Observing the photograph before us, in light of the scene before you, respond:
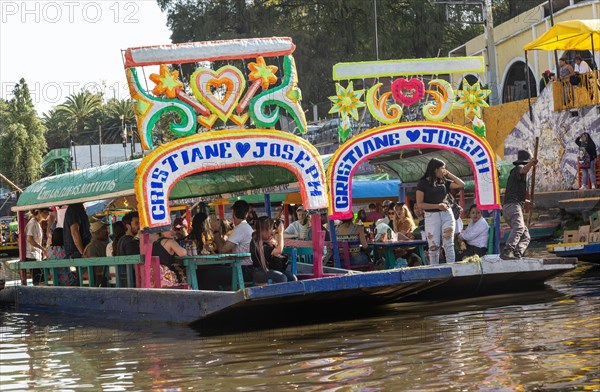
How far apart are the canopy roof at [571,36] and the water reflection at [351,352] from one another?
12550mm

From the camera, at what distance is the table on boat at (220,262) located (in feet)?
40.7

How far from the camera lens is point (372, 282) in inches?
471

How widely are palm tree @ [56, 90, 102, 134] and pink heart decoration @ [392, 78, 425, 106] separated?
2576 inches

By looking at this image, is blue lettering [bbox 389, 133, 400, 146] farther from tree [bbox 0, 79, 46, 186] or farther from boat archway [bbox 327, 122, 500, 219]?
tree [bbox 0, 79, 46, 186]

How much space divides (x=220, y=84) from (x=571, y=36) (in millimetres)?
16228

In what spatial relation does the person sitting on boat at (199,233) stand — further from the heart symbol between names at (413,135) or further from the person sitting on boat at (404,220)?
the person sitting on boat at (404,220)

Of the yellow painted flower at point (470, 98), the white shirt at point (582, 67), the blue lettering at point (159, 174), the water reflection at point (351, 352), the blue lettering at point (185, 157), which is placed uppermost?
the white shirt at point (582, 67)

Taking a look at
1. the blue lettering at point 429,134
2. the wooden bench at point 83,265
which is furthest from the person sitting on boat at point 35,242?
the blue lettering at point 429,134

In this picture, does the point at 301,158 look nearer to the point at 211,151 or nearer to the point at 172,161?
the point at 211,151

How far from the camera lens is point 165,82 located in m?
12.4

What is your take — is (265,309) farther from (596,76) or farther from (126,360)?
(596,76)

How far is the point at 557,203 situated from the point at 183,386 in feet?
61.5

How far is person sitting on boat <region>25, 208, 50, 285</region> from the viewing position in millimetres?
17328

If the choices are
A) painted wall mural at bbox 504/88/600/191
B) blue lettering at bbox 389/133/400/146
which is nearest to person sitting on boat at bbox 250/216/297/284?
blue lettering at bbox 389/133/400/146
